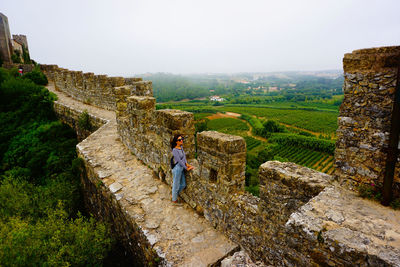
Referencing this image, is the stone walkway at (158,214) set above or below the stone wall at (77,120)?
below

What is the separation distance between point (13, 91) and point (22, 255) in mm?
10704

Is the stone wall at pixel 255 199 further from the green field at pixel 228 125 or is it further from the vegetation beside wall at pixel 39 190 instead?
the green field at pixel 228 125

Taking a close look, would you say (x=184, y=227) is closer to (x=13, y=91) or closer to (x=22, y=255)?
(x=22, y=255)

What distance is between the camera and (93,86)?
434 inches

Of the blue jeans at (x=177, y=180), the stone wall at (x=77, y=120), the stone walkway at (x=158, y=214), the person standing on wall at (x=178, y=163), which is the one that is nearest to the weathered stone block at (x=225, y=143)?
the person standing on wall at (x=178, y=163)

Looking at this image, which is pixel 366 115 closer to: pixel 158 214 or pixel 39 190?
pixel 158 214

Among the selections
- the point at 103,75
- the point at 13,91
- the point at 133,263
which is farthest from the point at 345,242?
the point at 13,91

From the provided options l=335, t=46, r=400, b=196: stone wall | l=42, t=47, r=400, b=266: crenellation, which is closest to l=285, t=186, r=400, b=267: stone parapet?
l=42, t=47, r=400, b=266: crenellation

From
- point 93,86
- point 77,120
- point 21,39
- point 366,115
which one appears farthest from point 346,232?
point 21,39

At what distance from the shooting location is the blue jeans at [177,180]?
406 cm

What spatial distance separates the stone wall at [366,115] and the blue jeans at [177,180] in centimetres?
245

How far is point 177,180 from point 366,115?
115 inches

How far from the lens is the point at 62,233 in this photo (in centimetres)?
405

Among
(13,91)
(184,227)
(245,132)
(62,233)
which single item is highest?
(13,91)
